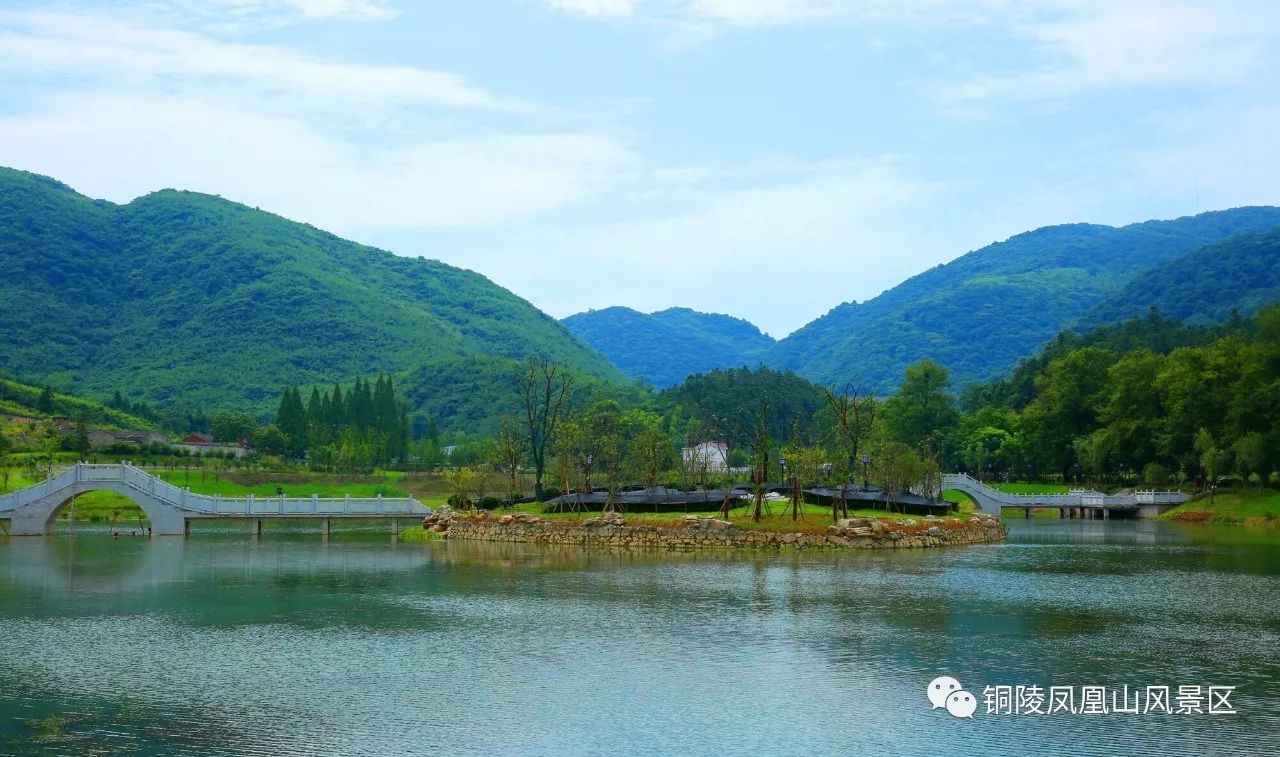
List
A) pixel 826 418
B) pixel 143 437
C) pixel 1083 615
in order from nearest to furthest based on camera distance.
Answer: pixel 1083 615 < pixel 143 437 < pixel 826 418

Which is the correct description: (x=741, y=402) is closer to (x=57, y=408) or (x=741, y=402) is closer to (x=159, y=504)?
(x=57, y=408)

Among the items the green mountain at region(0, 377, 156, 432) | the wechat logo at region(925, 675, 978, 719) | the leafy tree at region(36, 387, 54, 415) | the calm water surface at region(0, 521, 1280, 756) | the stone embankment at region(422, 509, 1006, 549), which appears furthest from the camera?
the leafy tree at region(36, 387, 54, 415)

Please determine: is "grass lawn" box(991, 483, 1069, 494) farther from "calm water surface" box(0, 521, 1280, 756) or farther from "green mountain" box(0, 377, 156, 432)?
"green mountain" box(0, 377, 156, 432)

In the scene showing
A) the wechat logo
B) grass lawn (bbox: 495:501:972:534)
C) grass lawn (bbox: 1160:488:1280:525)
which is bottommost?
the wechat logo

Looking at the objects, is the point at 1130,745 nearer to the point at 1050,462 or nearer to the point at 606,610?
the point at 606,610

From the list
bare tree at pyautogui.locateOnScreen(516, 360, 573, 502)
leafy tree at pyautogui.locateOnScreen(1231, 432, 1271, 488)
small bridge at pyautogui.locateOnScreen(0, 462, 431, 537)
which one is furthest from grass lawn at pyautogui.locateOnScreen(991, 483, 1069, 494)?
small bridge at pyautogui.locateOnScreen(0, 462, 431, 537)

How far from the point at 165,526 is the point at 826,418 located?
4050 inches

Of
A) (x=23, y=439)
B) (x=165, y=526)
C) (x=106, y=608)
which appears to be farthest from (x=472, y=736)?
(x=23, y=439)

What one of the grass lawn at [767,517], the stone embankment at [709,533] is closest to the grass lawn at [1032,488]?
the grass lawn at [767,517]

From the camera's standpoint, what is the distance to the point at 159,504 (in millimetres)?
67125

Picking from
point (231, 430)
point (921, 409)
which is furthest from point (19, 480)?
point (921, 409)

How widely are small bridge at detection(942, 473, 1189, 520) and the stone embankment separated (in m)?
28.1

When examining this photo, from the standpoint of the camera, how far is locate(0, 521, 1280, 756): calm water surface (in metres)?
20.8

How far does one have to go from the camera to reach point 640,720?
21.9 metres
